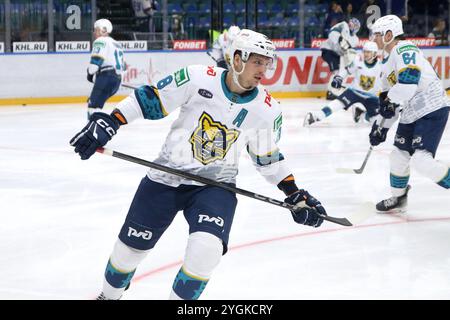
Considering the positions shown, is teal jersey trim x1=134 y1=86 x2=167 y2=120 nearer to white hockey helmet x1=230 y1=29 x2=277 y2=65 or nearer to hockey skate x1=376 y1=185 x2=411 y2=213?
white hockey helmet x1=230 y1=29 x2=277 y2=65

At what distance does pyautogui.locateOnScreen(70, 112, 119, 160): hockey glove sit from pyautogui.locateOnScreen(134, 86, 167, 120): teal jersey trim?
17 centimetres

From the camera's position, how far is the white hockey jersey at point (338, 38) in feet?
45.0

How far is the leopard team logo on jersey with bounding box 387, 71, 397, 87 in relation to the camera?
18.5 ft

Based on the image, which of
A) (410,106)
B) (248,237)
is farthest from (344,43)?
(248,237)

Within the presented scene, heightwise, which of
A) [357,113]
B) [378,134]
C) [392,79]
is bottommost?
[357,113]

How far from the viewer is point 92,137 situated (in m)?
3.22

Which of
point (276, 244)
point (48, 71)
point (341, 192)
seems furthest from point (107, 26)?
point (276, 244)

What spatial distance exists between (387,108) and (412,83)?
36 cm

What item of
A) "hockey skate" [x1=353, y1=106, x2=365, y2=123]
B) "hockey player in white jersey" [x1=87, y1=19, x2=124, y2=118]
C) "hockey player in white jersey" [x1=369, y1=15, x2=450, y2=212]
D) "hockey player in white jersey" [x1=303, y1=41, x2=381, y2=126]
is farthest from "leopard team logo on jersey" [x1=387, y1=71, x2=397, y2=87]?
"hockey skate" [x1=353, y1=106, x2=365, y2=123]

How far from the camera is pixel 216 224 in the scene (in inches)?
127

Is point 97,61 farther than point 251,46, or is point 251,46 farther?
point 97,61

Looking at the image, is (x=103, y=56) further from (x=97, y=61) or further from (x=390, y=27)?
(x=390, y=27)

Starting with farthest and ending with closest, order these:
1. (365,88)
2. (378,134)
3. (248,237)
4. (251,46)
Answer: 1. (365,88)
2. (378,134)
3. (248,237)
4. (251,46)
